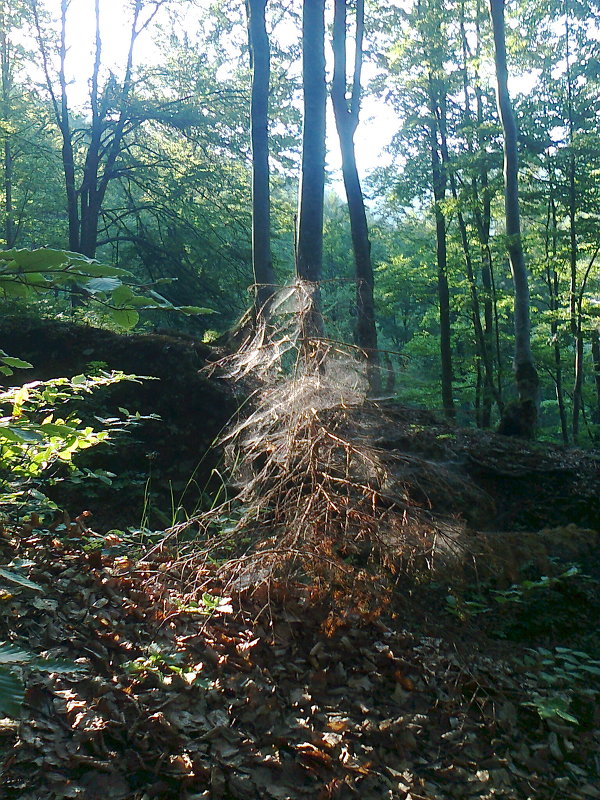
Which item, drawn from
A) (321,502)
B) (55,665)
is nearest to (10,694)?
(55,665)

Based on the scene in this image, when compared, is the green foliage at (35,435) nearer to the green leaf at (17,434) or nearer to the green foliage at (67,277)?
the green leaf at (17,434)

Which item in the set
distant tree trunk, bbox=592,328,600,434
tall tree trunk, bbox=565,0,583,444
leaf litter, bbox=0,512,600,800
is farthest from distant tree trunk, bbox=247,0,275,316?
distant tree trunk, bbox=592,328,600,434

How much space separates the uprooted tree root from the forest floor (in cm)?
14

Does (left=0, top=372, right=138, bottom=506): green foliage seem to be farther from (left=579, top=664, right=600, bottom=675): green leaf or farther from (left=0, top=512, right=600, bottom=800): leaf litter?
(left=579, top=664, right=600, bottom=675): green leaf

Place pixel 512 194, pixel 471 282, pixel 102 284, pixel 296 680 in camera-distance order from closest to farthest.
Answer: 1. pixel 102 284
2. pixel 296 680
3. pixel 512 194
4. pixel 471 282

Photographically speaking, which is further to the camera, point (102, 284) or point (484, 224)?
point (484, 224)

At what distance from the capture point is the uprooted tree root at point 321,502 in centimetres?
367

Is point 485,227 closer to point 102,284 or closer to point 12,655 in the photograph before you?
point 102,284

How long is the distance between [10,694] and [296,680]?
2325 millimetres

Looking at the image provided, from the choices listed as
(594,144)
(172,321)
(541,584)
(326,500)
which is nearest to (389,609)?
(326,500)

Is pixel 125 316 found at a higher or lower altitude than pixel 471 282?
lower

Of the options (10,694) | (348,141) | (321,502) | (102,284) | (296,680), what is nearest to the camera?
(10,694)

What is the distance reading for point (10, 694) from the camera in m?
1.31

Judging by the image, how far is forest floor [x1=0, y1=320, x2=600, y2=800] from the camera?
2.55 m
